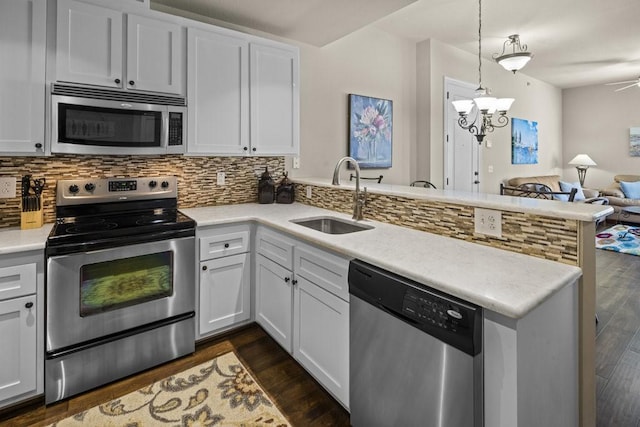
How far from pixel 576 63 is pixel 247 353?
6.79 m

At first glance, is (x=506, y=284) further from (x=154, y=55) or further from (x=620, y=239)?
(x=620, y=239)

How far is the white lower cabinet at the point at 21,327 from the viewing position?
173cm

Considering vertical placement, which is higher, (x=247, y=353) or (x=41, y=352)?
(x=41, y=352)

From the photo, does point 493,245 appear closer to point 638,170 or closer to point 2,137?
point 2,137

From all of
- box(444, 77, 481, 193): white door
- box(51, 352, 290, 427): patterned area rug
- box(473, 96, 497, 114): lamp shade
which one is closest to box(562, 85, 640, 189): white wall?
box(444, 77, 481, 193): white door

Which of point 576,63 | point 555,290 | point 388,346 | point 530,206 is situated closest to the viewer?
point 555,290

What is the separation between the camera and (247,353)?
236 centimetres

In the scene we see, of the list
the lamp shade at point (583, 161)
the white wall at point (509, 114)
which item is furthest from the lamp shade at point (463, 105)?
the lamp shade at point (583, 161)

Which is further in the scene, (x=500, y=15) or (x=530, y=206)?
(x=500, y=15)

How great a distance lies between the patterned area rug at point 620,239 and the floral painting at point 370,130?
11.5 ft

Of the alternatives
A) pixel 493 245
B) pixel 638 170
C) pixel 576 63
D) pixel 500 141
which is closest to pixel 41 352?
pixel 493 245

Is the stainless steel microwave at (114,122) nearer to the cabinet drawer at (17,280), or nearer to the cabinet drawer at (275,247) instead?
the cabinet drawer at (17,280)

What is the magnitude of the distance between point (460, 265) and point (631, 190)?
7437mm

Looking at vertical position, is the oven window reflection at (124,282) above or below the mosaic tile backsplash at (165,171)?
below
